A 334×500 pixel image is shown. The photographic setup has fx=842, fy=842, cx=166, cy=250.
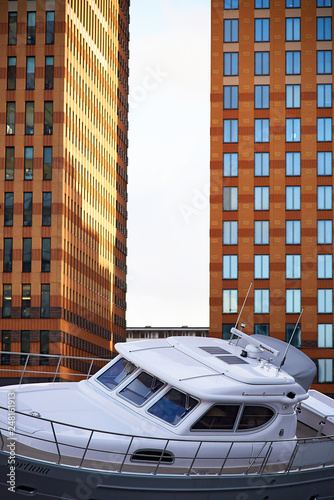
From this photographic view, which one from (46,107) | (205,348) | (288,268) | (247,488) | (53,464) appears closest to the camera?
(53,464)

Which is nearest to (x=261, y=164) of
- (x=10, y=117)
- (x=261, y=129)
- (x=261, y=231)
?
(x=261, y=129)

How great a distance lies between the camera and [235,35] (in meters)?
90.0

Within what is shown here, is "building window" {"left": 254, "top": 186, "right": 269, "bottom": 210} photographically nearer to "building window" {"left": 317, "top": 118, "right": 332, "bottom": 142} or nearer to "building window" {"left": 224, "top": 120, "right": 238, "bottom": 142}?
"building window" {"left": 224, "top": 120, "right": 238, "bottom": 142}

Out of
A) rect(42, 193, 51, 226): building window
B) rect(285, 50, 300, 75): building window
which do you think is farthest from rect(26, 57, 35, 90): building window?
rect(285, 50, 300, 75): building window

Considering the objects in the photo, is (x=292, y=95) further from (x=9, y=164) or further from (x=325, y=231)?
(x=9, y=164)

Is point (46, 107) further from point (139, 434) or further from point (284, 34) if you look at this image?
point (139, 434)

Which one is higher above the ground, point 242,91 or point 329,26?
point 329,26

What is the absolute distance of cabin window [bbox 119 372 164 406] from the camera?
60.3ft

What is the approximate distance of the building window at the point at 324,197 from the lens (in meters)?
89.4

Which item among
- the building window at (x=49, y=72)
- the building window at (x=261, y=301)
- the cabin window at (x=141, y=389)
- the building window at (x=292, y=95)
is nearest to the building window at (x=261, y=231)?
the building window at (x=261, y=301)

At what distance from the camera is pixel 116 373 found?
19594mm

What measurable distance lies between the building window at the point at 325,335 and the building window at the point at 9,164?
38.6 m

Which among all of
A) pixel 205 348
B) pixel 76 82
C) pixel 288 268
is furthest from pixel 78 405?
pixel 76 82

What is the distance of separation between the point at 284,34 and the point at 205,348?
249 ft
